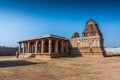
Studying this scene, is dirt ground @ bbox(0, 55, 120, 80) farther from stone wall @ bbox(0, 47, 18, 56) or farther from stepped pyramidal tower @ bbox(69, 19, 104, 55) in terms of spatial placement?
stone wall @ bbox(0, 47, 18, 56)

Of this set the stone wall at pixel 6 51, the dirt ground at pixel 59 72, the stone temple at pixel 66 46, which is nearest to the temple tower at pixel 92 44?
the stone temple at pixel 66 46

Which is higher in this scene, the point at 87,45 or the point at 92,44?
the point at 92,44

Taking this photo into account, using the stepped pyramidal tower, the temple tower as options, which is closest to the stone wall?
the stepped pyramidal tower

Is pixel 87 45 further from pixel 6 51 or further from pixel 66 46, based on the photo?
pixel 6 51

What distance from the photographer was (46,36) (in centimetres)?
2994

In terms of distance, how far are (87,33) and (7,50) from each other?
35309 mm

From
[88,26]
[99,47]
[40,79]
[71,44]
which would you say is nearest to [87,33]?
[88,26]

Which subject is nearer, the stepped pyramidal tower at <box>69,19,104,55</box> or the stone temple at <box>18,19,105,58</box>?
the stone temple at <box>18,19,105,58</box>

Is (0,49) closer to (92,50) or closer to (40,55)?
(40,55)

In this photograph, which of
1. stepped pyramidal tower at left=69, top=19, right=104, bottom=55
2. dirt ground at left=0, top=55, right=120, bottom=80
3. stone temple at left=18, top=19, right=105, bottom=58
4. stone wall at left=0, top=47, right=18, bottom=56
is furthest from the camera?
stone wall at left=0, top=47, right=18, bottom=56

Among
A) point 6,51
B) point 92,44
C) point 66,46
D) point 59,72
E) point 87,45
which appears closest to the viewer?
point 59,72

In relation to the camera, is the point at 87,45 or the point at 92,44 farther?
the point at 87,45

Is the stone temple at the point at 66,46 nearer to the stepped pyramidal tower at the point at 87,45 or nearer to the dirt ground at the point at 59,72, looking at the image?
the stepped pyramidal tower at the point at 87,45

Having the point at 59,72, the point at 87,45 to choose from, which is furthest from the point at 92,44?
the point at 59,72
